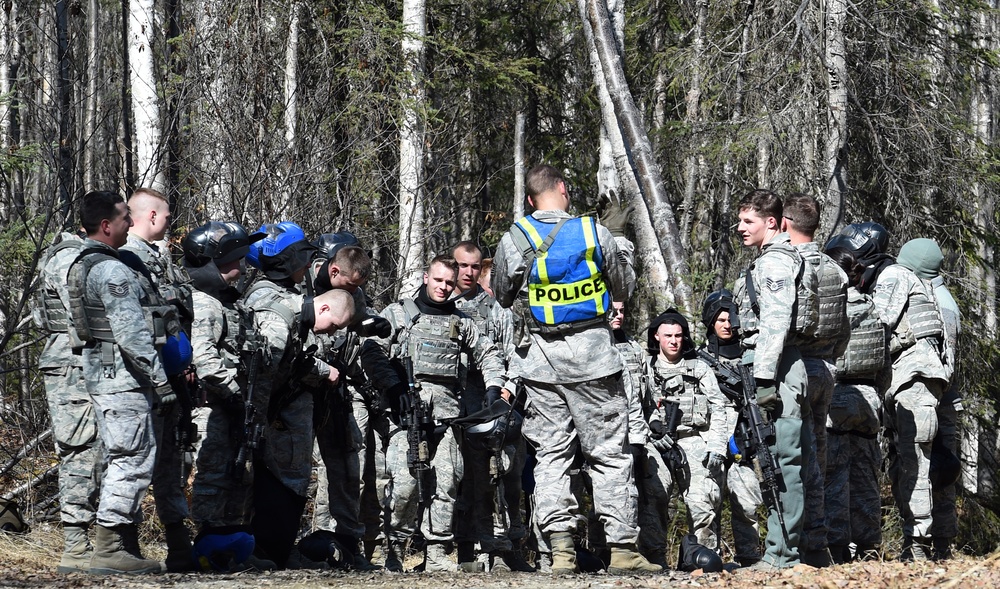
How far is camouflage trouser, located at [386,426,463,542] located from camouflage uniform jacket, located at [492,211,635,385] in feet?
5.96

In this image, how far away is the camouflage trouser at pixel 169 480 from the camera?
645 centimetres

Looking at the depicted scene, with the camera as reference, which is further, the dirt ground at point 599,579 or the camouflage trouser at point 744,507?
the camouflage trouser at point 744,507

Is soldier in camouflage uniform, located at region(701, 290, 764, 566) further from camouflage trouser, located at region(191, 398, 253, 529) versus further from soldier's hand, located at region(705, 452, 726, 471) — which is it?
camouflage trouser, located at region(191, 398, 253, 529)

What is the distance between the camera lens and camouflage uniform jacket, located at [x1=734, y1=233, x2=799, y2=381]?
6527 mm

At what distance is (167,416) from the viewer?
6.48m

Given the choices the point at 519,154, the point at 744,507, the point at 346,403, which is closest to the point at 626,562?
the point at 346,403

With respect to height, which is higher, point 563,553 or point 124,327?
point 124,327

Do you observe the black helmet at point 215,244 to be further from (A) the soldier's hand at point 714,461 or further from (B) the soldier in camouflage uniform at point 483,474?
(A) the soldier's hand at point 714,461

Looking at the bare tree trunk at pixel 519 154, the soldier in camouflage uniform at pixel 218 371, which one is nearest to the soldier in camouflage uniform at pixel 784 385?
the soldier in camouflage uniform at pixel 218 371

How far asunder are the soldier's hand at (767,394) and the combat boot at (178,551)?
351 cm

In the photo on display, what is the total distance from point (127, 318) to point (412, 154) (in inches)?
276

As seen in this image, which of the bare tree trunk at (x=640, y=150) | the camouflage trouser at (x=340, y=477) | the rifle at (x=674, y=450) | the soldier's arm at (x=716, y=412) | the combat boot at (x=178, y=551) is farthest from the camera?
the bare tree trunk at (x=640, y=150)

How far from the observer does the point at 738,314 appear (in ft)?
23.6

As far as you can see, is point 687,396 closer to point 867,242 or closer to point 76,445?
point 867,242
